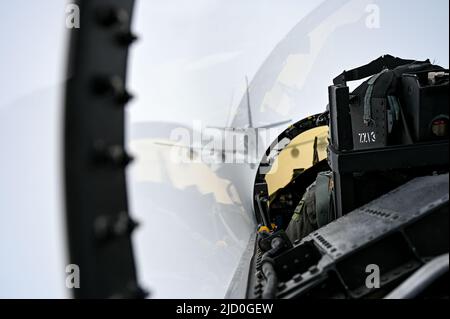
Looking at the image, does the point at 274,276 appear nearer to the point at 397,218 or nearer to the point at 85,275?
the point at 397,218

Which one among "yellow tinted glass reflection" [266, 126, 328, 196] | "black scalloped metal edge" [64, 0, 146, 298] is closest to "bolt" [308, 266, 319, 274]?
"black scalloped metal edge" [64, 0, 146, 298]

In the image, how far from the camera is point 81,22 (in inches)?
31.3

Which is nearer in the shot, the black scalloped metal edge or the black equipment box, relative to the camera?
the black scalloped metal edge

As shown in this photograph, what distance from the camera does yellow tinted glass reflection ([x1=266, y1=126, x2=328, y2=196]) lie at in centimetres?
561

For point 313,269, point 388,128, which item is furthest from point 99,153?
point 388,128

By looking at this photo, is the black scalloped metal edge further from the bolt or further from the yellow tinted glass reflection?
Answer: the yellow tinted glass reflection

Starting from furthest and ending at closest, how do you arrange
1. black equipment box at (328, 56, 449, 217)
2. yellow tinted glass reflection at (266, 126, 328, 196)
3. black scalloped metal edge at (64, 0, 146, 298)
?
1. yellow tinted glass reflection at (266, 126, 328, 196)
2. black equipment box at (328, 56, 449, 217)
3. black scalloped metal edge at (64, 0, 146, 298)

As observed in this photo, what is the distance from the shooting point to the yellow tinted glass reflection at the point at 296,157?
5613mm

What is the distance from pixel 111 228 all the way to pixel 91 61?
0.35 meters

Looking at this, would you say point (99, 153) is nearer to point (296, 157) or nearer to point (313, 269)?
point (313, 269)

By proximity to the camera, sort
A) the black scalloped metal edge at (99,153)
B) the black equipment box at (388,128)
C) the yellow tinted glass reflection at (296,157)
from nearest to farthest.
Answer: the black scalloped metal edge at (99,153) → the black equipment box at (388,128) → the yellow tinted glass reflection at (296,157)

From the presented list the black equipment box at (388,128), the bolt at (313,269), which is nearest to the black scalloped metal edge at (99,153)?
the bolt at (313,269)

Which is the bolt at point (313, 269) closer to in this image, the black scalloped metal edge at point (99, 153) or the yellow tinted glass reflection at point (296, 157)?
the black scalloped metal edge at point (99, 153)
